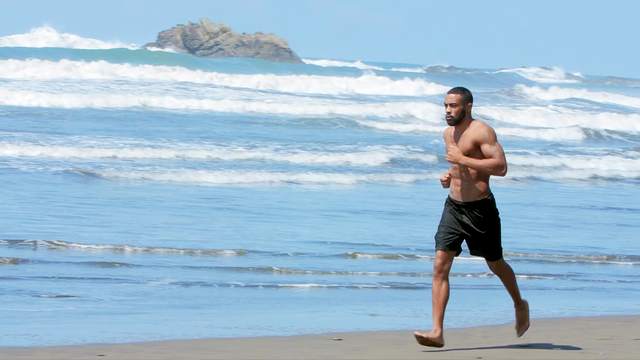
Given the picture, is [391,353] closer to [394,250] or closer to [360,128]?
[394,250]

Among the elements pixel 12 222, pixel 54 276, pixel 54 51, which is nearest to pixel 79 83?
pixel 54 51

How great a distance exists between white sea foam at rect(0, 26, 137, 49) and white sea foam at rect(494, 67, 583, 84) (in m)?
21.5

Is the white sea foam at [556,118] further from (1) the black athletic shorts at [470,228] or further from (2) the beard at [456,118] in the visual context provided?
(2) the beard at [456,118]

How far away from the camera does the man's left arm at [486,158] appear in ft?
22.5

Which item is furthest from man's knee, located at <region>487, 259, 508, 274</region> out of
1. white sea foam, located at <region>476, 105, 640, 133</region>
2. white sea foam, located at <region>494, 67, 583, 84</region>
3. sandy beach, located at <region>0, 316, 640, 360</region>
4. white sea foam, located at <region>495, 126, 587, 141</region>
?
white sea foam, located at <region>494, 67, 583, 84</region>

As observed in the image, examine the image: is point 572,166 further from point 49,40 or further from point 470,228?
point 49,40

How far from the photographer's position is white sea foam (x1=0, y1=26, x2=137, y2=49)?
54406 millimetres

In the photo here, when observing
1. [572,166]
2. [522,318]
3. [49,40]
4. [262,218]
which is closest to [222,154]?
[572,166]

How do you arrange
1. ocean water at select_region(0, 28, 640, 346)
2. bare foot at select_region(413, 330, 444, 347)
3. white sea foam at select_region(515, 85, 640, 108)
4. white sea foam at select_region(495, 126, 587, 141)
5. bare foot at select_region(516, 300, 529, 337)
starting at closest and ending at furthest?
bare foot at select_region(413, 330, 444, 347) → bare foot at select_region(516, 300, 529, 337) → ocean water at select_region(0, 28, 640, 346) → white sea foam at select_region(495, 126, 587, 141) → white sea foam at select_region(515, 85, 640, 108)

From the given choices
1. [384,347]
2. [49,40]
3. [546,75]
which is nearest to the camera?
[384,347]

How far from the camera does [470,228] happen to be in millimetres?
6988

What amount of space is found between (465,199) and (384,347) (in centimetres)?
87

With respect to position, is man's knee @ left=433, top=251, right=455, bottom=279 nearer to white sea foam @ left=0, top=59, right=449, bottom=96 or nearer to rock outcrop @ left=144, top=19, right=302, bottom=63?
white sea foam @ left=0, top=59, right=449, bottom=96

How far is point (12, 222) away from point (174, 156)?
8.14 m
